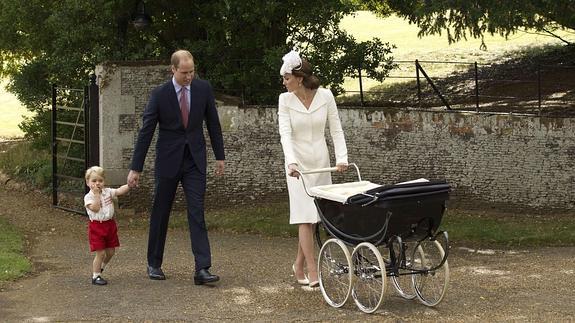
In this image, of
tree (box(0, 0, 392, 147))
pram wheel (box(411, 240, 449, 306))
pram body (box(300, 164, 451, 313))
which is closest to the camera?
pram body (box(300, 164, 451, 313))

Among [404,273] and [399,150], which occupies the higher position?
[399,150]

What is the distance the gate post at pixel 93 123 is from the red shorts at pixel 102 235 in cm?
558

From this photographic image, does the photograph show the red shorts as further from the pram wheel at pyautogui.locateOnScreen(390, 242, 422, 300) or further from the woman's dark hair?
the pram wheel at pyautogui.locateOnScreen(390, 242, 422, 300)

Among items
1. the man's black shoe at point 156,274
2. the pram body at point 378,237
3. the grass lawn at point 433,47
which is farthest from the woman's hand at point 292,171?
the grass lawn at point 433,47

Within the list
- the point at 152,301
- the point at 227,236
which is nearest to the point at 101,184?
the point at 152,301

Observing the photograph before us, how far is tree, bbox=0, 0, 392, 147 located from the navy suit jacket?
6.25 meters

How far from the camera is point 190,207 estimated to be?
32.2 ft

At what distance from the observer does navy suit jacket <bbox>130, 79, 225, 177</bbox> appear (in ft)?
32.1

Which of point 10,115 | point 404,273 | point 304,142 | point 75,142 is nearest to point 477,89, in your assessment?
point 75,142

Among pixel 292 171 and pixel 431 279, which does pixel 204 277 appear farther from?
pixel 431 279

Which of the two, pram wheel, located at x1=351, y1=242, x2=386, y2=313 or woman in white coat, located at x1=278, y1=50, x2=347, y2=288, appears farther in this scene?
woman in white coat, located at x1=278, y1=50, x2=347, y2=288

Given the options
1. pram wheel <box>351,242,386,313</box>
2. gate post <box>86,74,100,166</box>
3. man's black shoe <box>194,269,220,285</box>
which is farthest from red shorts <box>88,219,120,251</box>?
gate post <box>86,74,100,166</box>

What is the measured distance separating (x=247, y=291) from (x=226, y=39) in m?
8.25

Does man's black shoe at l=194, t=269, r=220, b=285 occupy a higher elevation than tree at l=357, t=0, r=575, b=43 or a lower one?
lower
